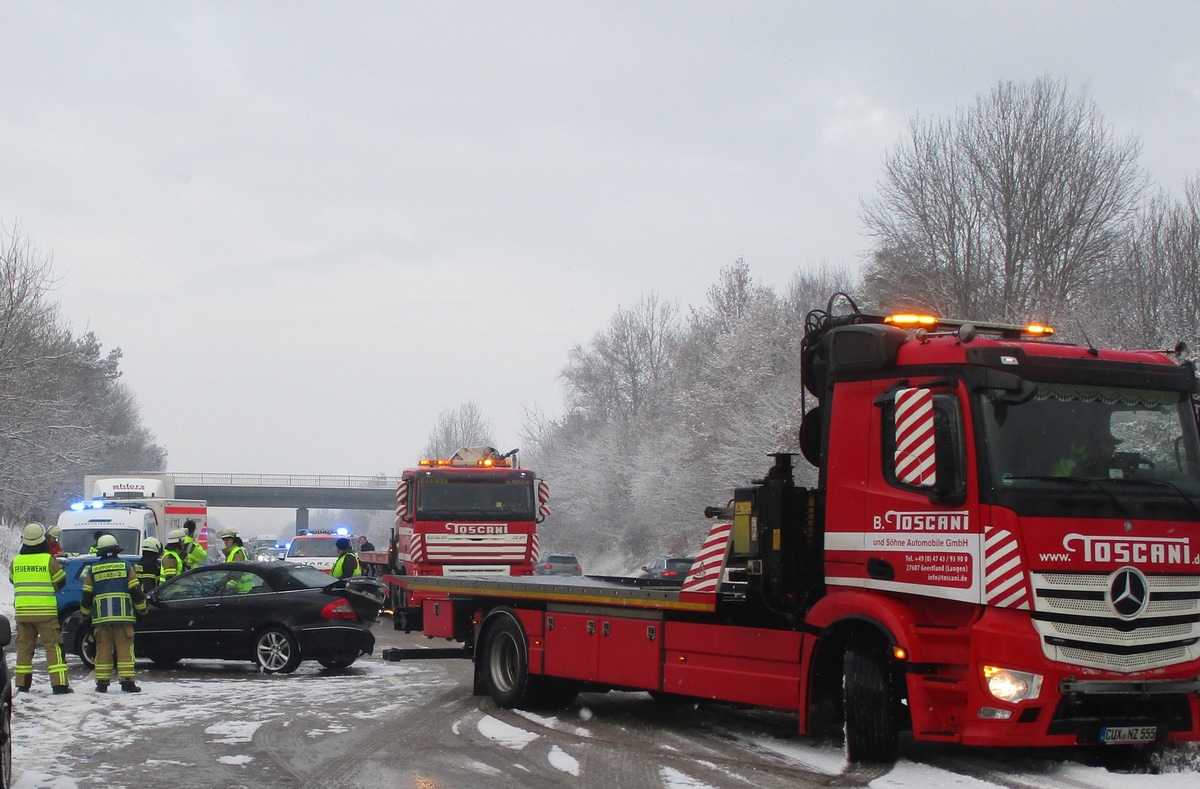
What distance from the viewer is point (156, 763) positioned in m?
9.38

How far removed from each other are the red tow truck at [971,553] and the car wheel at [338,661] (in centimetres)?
719

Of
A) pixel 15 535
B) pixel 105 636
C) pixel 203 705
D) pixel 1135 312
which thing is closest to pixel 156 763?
pixel 203 705

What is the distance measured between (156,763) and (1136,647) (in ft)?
22.3

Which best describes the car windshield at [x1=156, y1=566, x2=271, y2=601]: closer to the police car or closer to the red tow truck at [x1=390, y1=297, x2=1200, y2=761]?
the red tow truck at [x1=390, y1=297, x2=1200, y2=761]

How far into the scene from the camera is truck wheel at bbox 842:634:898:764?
8.82 m

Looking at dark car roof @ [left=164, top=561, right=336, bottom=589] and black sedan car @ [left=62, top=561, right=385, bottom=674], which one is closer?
black sedan car @ [left=62, top=561, right=385, bottom=674]

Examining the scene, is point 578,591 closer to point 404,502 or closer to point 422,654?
point 422,654

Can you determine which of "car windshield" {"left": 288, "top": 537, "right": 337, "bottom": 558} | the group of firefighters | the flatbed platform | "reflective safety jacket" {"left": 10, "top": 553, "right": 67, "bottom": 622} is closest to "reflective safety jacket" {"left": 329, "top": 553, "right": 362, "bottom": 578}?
the flatbed platform

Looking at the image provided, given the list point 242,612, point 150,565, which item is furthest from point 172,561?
point 242,612

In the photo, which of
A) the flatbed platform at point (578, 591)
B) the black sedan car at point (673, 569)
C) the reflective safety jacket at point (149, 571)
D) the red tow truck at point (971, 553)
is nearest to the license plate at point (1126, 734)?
the red tow truck at point (971, 553)

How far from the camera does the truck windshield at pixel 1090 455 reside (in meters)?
8.29

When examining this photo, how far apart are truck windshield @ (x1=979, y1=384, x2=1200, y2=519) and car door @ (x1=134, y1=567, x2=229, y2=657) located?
1073 centimetres

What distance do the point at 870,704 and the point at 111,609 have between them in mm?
8766

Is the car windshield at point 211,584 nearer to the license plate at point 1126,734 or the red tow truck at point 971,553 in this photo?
the red tow truck at point 971,553
